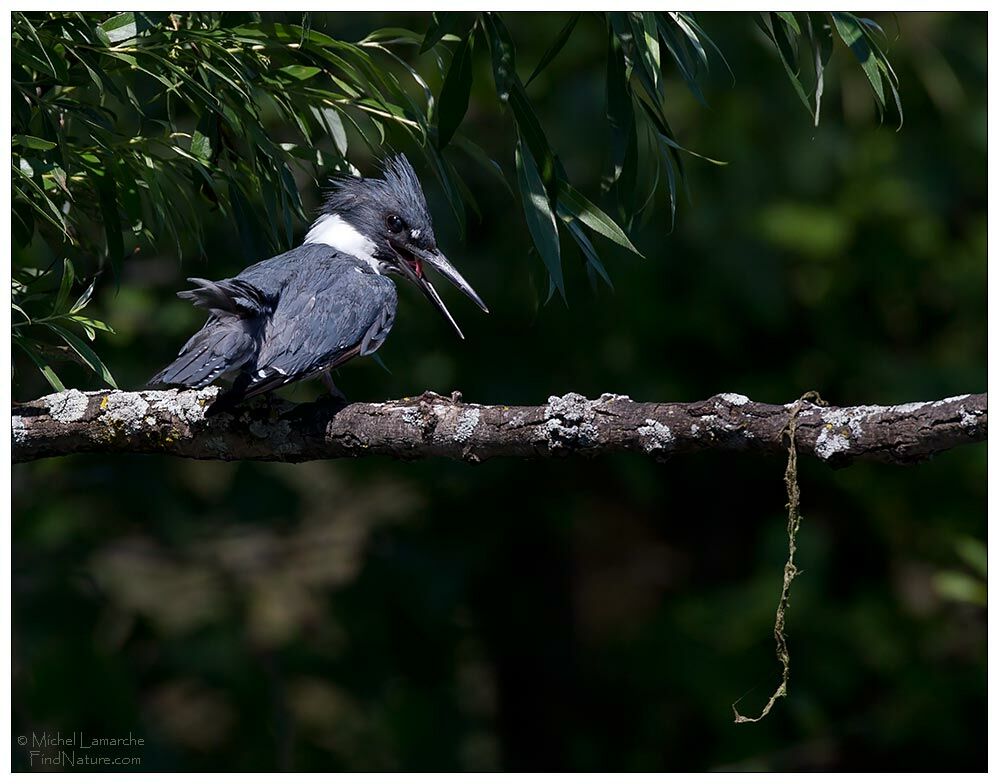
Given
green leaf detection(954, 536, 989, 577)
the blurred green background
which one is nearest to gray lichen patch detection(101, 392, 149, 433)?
the blurred green background

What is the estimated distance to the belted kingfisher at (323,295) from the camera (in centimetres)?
205

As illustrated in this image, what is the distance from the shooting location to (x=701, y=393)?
4.95 metres

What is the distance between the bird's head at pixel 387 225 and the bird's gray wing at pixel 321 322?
223 mm

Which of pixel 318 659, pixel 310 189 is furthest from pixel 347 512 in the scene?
pixel 310 189

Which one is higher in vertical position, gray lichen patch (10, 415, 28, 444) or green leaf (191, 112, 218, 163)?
green leaf (191, 112, 218, 163)

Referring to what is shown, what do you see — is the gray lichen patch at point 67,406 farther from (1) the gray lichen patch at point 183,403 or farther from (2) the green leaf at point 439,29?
(2) the green leaf at point 439,29

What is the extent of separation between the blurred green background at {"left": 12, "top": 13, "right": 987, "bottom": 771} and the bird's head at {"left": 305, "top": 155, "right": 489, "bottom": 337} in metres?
1.06

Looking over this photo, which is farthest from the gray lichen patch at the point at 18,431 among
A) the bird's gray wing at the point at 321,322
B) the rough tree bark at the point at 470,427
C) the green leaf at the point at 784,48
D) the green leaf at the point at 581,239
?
the green leaf at the point at 784,48

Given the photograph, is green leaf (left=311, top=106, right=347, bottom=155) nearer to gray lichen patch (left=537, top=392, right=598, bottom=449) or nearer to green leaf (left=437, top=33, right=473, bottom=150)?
green leaf (left=437, top=33, right=473, bottom=150)

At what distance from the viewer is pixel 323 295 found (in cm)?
233

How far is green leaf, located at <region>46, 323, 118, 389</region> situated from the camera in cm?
204

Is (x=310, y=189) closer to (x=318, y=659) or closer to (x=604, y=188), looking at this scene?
(x=604, y=188)
